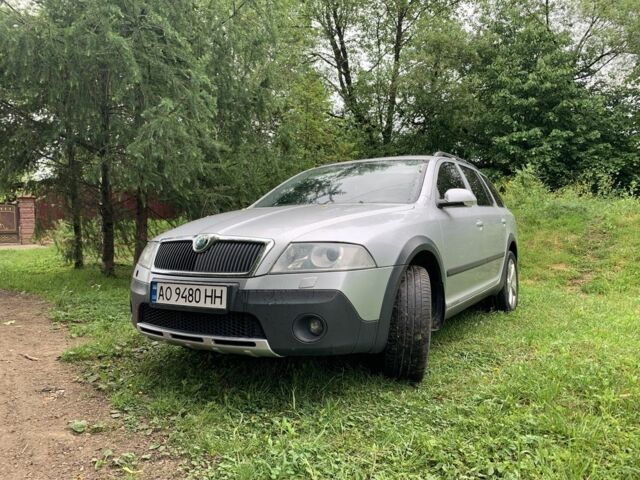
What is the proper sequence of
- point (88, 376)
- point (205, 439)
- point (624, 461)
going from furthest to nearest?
point (88, 376), point (205, 439), point (624, 461)

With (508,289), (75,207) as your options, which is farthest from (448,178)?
(75,207)

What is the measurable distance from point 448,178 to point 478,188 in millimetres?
931

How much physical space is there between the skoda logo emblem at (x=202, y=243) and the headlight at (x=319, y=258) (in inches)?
17.5

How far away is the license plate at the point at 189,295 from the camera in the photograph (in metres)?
2.62

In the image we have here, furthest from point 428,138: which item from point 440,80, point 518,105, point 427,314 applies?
point 427,314

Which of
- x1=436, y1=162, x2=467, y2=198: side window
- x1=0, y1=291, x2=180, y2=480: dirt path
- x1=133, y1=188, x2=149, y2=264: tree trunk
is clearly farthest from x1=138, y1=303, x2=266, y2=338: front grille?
x1=133, y1=188, x2=149, y2=264: tree trunk

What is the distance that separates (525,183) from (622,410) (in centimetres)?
1148

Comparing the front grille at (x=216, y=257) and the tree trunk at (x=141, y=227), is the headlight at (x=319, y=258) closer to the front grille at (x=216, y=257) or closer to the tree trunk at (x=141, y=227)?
the front grille at (x=216, y=257)

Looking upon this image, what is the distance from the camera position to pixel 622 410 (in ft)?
8.37

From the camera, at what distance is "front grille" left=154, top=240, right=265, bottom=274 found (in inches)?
104

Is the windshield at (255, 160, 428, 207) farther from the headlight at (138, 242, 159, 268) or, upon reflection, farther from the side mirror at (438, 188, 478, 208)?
the headlight at (138, 242, 159, 268)

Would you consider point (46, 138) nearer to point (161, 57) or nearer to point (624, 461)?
point (161, 57)

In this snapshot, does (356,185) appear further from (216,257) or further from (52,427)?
(52,427)

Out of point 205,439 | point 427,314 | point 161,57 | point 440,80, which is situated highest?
point 440,80
